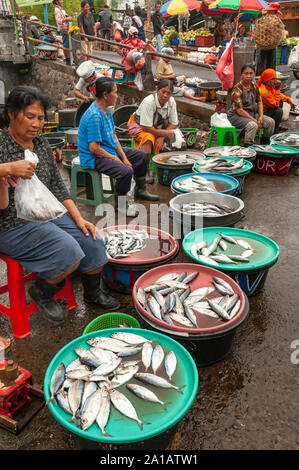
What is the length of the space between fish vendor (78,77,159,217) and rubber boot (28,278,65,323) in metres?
2.43

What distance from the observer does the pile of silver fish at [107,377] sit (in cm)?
193

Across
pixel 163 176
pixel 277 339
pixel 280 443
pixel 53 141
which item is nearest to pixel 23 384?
pixel 280 443

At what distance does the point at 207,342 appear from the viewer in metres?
2.54

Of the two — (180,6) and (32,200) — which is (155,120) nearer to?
(32,200)

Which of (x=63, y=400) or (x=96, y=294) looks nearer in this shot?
(x=63, y=400)

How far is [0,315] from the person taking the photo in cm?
336

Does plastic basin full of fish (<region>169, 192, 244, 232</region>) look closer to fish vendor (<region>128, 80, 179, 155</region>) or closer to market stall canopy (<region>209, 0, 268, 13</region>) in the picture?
fish vendor (<region>128, 80, 179, 155</region>)

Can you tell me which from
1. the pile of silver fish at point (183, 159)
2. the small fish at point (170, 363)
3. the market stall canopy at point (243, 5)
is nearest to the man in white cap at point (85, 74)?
the pile of silver fish at point (183, 159)

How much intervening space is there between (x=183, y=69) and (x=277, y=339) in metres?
16.6

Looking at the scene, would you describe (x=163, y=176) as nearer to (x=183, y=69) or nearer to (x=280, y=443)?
(x=280, y=443)

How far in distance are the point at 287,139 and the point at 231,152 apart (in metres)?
1.54

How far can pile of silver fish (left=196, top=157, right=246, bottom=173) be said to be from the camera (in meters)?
5.49

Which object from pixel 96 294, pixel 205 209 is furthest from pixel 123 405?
pixel 205 209

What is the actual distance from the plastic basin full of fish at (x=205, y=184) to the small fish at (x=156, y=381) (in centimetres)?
292
